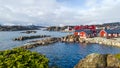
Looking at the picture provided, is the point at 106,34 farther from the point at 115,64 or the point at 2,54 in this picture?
the point at 2,54

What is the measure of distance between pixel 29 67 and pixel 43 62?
144cm

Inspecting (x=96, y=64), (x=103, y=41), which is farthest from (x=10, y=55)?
(x=103, y=41)

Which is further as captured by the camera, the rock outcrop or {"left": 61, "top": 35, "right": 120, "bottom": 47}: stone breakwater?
{"left": 61, "top": 35, "right": 120, "bottom": 47}: stone breakwater

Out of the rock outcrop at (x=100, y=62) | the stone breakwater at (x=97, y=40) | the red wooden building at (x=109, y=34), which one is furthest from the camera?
the red wooden building at (x=109, y=34)

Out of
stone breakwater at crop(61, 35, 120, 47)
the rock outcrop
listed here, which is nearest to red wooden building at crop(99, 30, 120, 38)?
stone breakwater at crop(61, 35, 120, 47)

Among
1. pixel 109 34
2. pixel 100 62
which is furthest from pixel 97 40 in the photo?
pixel 100 62

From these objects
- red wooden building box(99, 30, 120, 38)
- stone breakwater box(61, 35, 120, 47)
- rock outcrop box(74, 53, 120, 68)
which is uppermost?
rock outcrop box(74, 53, 120, 68)

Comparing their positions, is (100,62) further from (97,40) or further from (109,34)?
(109,34)

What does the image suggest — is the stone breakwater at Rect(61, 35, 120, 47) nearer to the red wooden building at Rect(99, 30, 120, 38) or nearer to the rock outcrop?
the red wooden building at Rect(99, 30, 120, 38)

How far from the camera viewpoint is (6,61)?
19844mm

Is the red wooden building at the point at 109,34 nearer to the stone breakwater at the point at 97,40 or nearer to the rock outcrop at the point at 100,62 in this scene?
the stone breakwater at the point at 97,40

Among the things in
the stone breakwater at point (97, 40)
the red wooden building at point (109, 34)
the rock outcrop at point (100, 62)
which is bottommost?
the stone breakwater at point (97, 40)

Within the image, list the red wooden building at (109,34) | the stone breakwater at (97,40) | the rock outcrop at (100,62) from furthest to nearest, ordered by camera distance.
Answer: the red wooden building at (109,34) < the stone breakwater at (97,40) < the rock outcrop at (100,62)

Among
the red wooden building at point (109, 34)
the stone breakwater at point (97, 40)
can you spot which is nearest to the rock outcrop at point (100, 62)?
the stone breakwater at point (97, 40)
